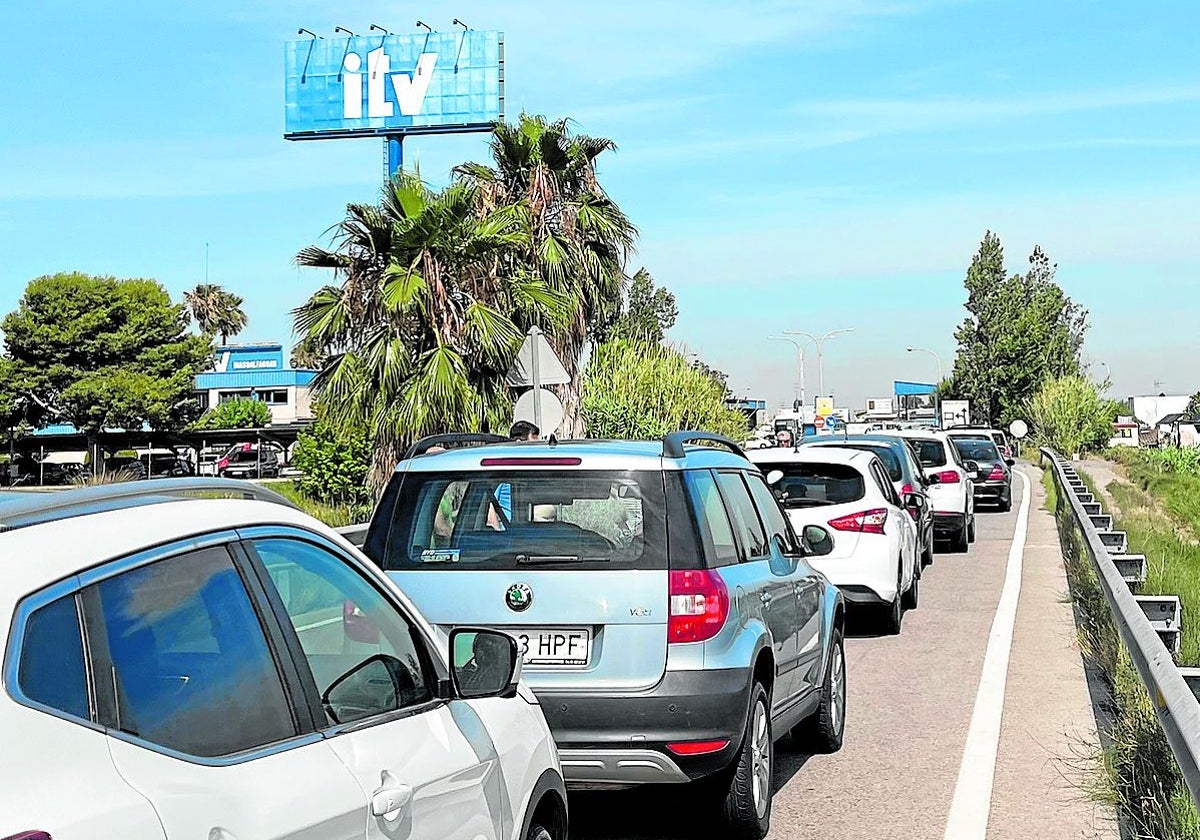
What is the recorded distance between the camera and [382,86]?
41.4 meters

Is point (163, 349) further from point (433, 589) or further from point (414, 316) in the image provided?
point (433, 589)

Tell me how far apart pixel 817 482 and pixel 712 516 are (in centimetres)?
766

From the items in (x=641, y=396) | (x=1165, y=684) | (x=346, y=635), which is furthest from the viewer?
(x=641, y=396)

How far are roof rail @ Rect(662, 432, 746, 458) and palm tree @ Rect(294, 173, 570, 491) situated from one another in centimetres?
1471

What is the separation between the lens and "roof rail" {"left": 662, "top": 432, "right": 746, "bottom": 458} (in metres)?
6.95

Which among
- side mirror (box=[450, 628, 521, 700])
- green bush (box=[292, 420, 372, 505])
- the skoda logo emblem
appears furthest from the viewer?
green bush (box=[292, 420, 372, 505])

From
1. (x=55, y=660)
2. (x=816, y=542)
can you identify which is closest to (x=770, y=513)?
(x=816, y=542)

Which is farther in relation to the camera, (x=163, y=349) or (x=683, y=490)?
(x=163, y=349)

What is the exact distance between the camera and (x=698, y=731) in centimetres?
651

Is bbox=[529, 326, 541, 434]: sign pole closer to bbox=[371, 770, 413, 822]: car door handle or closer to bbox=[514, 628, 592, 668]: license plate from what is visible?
bbox=[514, 628, 592, 668]: license plate

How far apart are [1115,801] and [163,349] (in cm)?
7500

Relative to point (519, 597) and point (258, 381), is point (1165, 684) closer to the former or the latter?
point (519, 597)

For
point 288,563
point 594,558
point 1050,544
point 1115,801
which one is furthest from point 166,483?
point 1050,544

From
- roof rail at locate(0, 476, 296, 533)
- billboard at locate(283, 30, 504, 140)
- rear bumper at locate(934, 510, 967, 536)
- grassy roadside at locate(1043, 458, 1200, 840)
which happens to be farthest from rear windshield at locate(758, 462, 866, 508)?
billboard at locate(283, 30, 504, 140)
